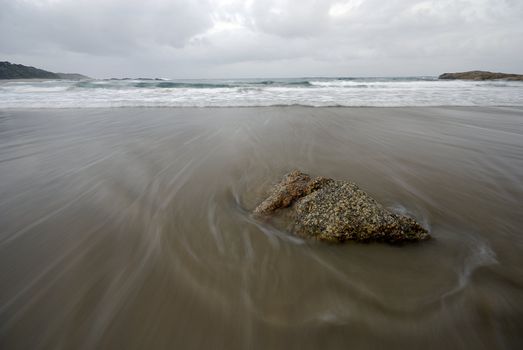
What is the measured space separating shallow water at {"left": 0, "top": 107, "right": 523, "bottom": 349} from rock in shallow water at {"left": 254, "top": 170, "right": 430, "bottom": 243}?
0.12m

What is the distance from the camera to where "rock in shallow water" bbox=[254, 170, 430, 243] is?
2055mm

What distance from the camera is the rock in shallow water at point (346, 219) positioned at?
2.05m

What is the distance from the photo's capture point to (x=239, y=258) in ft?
6.54

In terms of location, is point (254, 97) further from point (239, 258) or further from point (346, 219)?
point (239, 258)

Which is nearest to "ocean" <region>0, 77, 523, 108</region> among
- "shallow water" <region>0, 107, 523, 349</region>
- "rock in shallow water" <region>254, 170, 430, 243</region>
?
"shallow water" <region>0, 107, 523, 349</region>

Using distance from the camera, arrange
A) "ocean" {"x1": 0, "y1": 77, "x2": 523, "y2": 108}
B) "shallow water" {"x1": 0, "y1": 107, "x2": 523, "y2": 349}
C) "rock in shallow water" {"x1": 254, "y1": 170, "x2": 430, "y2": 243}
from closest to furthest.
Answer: "shallow water" {"x1": 0, "y1": 107, "x2": 523, "y2": 349}, "rock in shallow water" {"x1": 254, "y1": 170, "x2": 430, "y2": 243}, "ocean" {"x1": 0, "y1": 77, "x2": 523, "y2": 108}

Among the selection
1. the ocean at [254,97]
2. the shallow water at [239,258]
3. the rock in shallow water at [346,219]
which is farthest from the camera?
the ocean at [254,97]

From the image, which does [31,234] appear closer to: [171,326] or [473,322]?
[171,326]

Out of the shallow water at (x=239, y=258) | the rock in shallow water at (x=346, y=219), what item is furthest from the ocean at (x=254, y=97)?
the rock in shallow water at (x=346, y=219)

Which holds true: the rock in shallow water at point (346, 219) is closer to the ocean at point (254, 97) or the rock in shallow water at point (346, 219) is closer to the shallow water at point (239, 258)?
the shallow water at point (239, 258)

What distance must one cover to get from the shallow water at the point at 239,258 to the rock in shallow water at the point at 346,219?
0.12m

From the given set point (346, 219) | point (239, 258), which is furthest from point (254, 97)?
→ point (239, 258)

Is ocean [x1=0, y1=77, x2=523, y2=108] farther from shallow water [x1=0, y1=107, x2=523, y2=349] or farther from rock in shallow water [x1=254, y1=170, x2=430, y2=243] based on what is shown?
rock in shallow water [x1=254, y1=170, x2=430, y2=243]

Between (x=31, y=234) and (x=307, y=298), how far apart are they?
270cm
